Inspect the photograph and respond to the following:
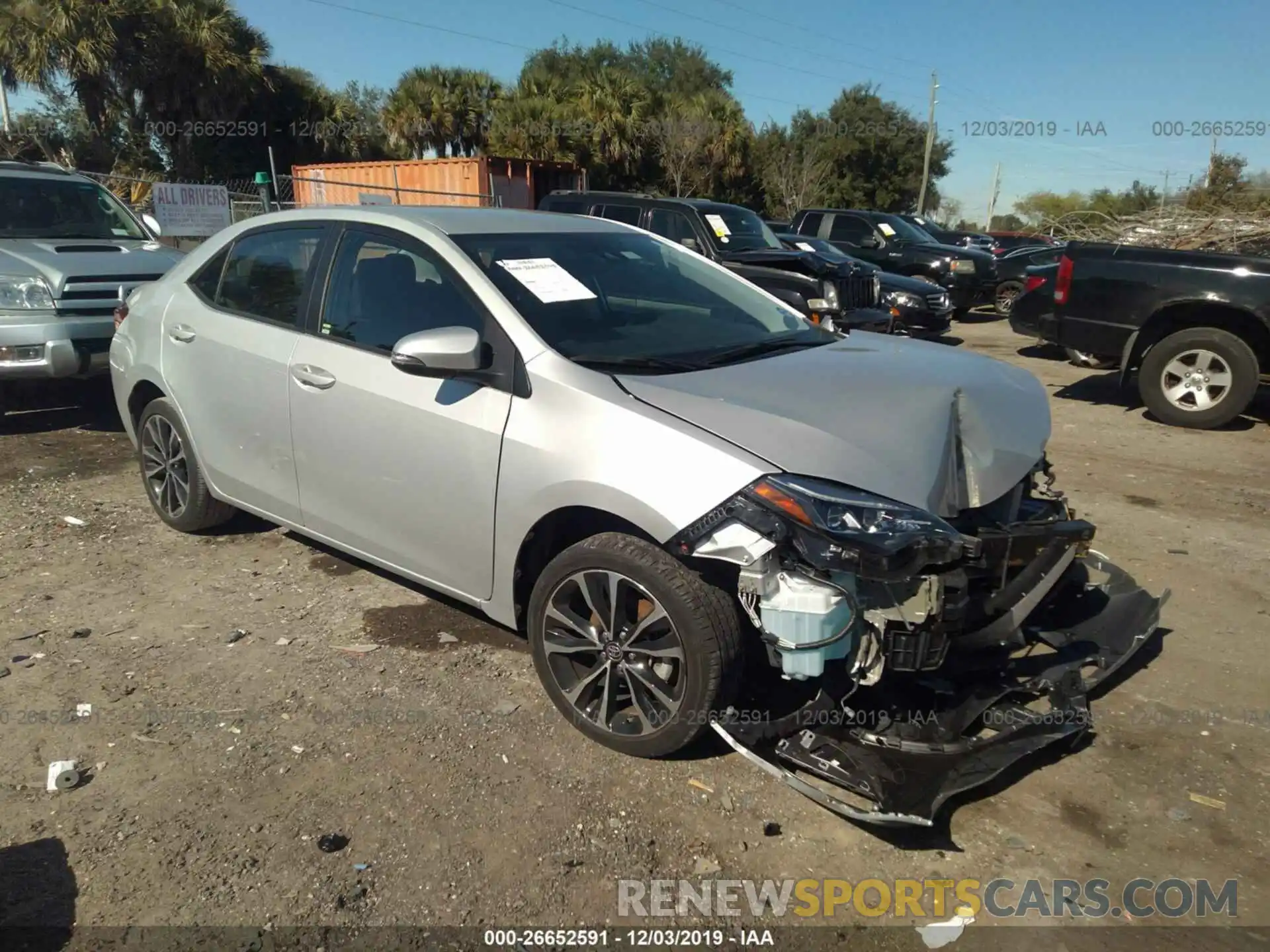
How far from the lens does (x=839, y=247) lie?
1503 cm

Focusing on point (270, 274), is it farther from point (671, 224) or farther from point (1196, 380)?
point (1196, 380)

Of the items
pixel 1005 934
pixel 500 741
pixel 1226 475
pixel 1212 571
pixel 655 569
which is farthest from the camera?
pixel 1226 475

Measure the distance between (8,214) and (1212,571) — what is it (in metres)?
8.99

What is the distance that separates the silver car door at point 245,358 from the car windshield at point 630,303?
3.47ft

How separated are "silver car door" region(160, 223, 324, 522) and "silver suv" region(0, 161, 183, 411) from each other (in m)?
2.62

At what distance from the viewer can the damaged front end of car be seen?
2.57 metres

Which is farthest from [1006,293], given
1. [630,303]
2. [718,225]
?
[630,303]

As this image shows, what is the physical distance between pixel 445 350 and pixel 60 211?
6.60 metres

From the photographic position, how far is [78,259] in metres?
6.91

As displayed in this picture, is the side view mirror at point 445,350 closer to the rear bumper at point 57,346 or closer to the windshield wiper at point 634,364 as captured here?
the windshield wiper at point 634,364

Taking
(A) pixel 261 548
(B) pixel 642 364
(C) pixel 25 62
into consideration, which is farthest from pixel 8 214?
(C) pixel 25 62

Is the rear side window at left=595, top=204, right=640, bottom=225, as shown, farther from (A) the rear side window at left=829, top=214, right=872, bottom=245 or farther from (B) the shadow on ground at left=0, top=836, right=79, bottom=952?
(B) the shadow on ground at left=0, top=836, right=79, bottom=952

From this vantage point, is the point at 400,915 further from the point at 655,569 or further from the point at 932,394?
the point at 932,394

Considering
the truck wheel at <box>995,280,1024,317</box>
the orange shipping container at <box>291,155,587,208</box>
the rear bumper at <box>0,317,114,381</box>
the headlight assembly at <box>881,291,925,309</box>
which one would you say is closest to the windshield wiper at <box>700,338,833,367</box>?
the rear bumper at <box>0,317,114,381</box>
